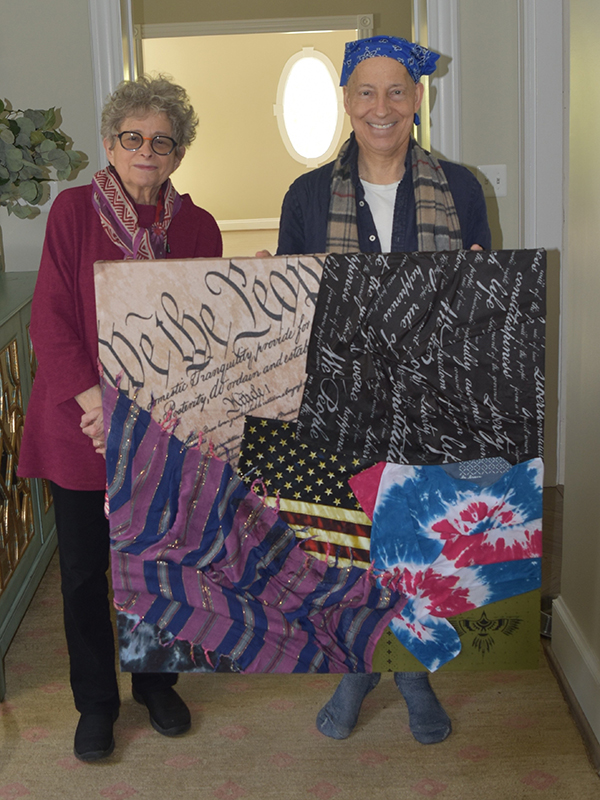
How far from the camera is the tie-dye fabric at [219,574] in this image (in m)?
1.35

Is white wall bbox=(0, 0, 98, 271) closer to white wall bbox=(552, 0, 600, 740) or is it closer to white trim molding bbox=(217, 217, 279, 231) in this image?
white wall bbox=(552, 0, 600, 740)

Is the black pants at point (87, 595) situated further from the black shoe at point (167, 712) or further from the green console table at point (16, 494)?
the green console table at point (16, 494)

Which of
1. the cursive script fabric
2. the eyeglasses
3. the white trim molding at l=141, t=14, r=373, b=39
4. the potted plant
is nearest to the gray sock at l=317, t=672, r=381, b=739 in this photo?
the cursive script fabric

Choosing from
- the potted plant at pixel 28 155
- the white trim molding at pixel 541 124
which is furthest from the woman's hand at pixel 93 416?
the white trim molding at pixel 541 124

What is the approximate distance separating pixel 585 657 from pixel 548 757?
0.77 feet

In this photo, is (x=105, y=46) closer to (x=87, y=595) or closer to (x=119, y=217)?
(x=119, y=217)

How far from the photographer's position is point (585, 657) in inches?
70.9

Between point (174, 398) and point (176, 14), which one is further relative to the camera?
point (176, 14)

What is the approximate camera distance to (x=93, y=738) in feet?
5.66

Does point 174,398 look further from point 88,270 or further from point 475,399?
point 475,399

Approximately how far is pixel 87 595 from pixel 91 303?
612 millimetres

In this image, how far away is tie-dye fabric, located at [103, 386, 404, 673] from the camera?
1346 millimetres

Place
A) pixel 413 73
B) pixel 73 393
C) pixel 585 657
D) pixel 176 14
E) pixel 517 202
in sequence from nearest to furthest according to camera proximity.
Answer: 1. pixel 73 393
2. pixel 413 73
3. pixel 585 657
4. pixel 517 202
5. pixel 176 14

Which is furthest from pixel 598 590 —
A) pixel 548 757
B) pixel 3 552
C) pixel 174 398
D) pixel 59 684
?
pixel 3 552
